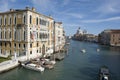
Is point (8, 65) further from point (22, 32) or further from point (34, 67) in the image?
point (22, 32)

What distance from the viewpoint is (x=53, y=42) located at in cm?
5519

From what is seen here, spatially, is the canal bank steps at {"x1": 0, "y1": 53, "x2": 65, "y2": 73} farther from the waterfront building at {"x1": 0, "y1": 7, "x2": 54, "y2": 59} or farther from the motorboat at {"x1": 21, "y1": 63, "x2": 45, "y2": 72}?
the waterfront building at {"x1": 0, "y1": 7, "x2": 54, "y2": 59}

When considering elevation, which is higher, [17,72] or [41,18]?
[41,18]

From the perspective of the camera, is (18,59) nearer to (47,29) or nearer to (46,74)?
(46,74)

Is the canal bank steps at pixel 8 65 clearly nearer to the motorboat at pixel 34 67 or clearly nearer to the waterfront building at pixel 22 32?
the motorboat at pixel 34 67

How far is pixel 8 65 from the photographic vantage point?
31.7m

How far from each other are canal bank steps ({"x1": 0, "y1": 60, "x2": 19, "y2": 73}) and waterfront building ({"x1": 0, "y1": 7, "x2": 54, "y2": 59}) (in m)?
4.45

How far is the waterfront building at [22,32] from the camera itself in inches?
1501

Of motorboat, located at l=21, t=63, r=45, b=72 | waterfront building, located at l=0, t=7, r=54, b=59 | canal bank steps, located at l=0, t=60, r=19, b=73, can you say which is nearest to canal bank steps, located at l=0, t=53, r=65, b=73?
canal bank steps, located at l=0, t=60, r=19, b=73

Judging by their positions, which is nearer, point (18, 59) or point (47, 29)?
point (18, 59)

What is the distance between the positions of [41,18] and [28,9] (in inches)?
259

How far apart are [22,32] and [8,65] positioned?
9.33 metres

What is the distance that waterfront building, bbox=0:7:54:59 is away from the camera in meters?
38.1

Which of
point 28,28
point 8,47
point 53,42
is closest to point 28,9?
point 28,28
